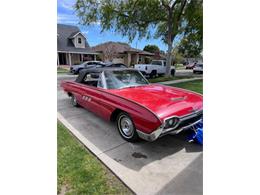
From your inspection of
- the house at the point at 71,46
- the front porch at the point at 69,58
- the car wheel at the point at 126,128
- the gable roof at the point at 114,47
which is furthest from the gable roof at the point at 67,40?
the car wheel at the point at 126,128

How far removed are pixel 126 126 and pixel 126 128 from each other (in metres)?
0.04

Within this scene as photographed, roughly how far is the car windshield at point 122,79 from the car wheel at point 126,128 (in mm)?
759

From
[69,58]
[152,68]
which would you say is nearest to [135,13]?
[152,68]

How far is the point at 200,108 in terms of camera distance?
10.2 ft

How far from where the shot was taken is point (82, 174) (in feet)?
7.68

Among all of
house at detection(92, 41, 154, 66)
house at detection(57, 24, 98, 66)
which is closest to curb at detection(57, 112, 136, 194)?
house at detection(57, 24, 98, 66)

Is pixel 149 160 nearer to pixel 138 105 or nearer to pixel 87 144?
pixel 138 105

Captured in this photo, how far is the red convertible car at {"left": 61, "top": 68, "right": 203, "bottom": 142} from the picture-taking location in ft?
8.57

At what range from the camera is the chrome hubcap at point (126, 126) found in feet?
10.2

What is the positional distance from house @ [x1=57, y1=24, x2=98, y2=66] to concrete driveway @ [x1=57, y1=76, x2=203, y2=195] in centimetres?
2370

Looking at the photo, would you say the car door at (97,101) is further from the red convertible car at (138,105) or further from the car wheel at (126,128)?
the car wheel at (126,128)
